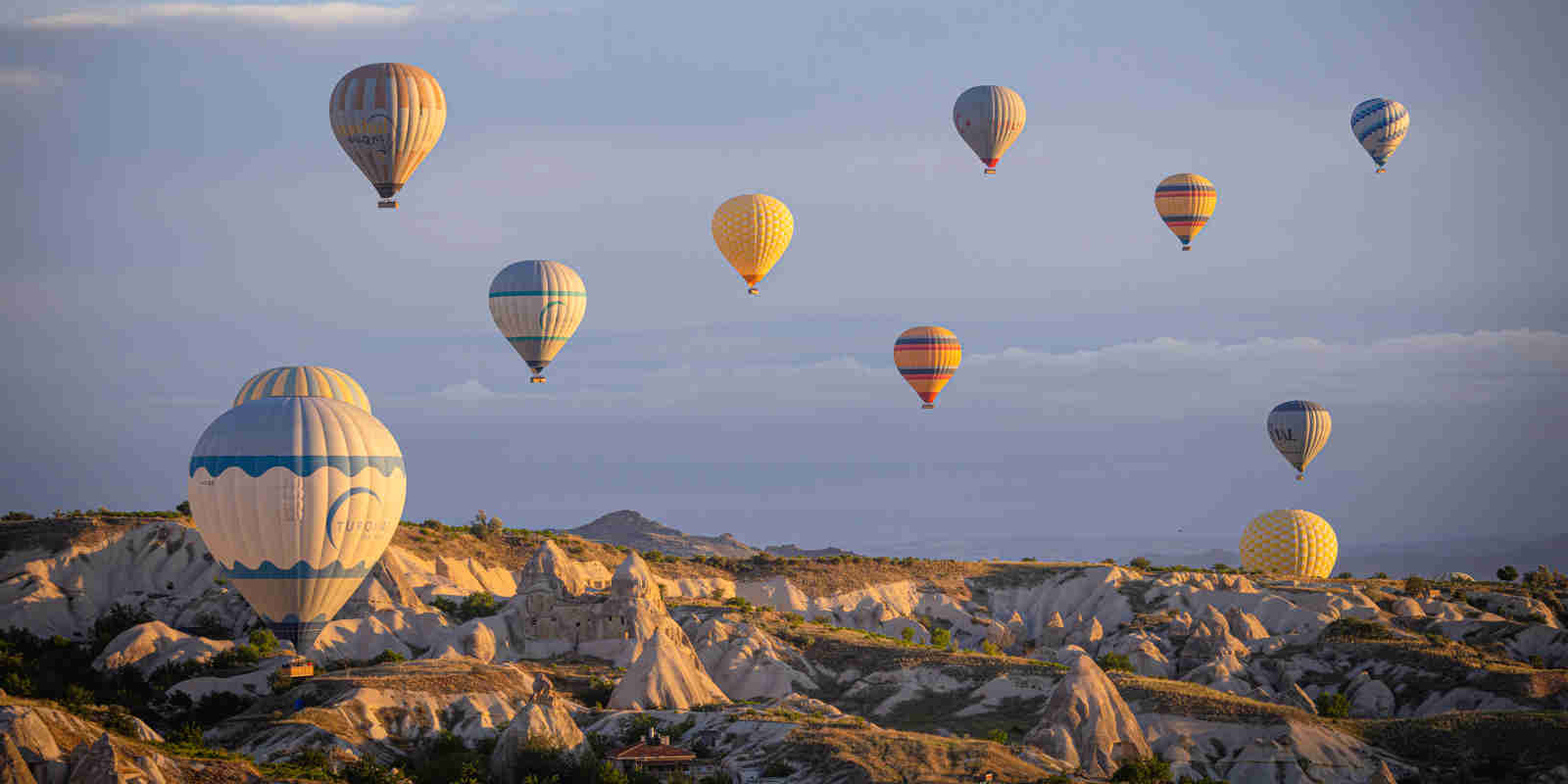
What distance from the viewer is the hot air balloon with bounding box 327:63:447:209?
89.9 meters

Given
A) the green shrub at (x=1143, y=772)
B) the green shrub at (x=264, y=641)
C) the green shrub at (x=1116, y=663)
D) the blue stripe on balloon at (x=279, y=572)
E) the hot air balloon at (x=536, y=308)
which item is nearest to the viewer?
the green shrub at (x=1143, y=772)

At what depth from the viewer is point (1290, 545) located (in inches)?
5551

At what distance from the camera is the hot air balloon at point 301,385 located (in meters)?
101

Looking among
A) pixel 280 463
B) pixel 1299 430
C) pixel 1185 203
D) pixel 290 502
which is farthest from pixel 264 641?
pixel 1299 430

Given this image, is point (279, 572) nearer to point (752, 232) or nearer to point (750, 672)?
point (750, 672)

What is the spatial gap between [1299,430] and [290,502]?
91.8m

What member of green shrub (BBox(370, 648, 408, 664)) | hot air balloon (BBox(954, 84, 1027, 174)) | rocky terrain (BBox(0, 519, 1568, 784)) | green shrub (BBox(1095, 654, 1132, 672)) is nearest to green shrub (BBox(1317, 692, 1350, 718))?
rocky terrain (BBox(0, 519, 1568, 784))

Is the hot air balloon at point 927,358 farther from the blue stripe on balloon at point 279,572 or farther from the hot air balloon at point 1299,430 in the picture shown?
the blue stripe on balloon at point 279,572

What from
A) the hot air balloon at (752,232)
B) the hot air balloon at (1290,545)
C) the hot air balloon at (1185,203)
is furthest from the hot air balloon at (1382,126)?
the hot air balloon at (752,232)

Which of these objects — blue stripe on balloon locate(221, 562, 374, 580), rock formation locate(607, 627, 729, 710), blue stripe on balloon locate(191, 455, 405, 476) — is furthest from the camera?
rock formation locate(607, 627, 729, 710)

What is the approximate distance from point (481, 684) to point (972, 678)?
88.0 ft

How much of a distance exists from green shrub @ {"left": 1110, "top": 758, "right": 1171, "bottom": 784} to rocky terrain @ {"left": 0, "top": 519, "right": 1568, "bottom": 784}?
1.36 ft

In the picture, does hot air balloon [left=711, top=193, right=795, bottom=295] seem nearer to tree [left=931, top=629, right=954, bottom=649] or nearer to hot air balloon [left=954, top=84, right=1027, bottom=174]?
hot air balloon [left=954, top=84, right=1027, bottom=174]

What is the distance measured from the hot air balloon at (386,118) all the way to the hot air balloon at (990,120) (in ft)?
126
